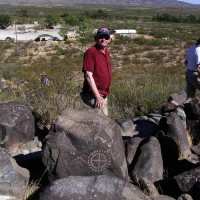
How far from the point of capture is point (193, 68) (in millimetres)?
7141

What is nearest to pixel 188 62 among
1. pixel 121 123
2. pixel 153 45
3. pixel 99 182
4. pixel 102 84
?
pixel 121 123

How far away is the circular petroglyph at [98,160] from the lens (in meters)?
4.65

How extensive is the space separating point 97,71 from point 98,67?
0.06 meters

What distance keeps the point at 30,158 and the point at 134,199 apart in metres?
2.23

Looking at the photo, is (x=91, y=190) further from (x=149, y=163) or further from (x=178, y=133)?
(x=178, y=133)

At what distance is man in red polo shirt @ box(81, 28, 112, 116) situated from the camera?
5285 millimetres

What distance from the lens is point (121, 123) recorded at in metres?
7.08

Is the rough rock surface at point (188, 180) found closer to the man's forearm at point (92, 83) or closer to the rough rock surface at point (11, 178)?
the man's forearm at point (92, 83)

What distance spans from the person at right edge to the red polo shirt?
76.9 inches

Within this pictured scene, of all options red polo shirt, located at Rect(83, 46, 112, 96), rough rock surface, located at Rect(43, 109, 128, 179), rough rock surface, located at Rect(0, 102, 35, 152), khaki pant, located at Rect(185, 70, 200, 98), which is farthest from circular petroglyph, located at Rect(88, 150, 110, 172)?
khaki pant, located at Rect(185, 70, 200, 98)

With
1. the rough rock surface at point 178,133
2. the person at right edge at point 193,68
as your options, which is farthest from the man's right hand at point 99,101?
the person at right edge at point 193,68

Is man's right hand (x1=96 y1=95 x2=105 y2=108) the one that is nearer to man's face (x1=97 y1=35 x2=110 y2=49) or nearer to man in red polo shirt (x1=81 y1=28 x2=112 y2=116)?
man in red polo shirt (x1=81 y1=28 x2=112 y2=116)

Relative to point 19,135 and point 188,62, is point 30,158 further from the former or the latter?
point 188,62

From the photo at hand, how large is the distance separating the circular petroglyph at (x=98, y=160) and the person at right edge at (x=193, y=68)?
114 inches
